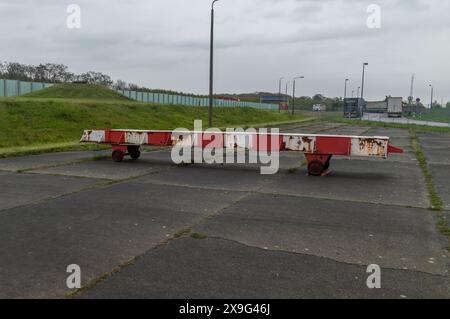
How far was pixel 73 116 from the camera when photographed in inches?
988

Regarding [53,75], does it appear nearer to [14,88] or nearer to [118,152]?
[14,88]

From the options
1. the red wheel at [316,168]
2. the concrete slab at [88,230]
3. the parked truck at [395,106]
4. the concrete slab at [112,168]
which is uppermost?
the parked truck at [395,106]

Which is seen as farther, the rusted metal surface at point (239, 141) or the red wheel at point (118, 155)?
the red wheel at point (118, 155)

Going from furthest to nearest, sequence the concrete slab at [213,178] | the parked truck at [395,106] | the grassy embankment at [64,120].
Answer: the parked truck at [395,106]
the grassy embankment at [64,120]
the concrete slab at [213,178]

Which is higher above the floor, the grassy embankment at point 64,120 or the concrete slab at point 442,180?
the grassy embankment at point 64,120

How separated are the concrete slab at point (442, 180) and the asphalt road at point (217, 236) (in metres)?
0.10

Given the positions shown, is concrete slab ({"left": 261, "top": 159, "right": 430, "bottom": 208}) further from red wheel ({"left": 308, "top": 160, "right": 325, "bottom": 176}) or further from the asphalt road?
red wheel ({"left": 308, "top": 160, "right": 325, "bottom": 176})

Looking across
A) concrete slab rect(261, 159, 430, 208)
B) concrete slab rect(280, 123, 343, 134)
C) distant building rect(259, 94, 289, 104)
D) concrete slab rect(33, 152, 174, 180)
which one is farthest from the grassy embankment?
distant building rect(259, 94, 289, 104)

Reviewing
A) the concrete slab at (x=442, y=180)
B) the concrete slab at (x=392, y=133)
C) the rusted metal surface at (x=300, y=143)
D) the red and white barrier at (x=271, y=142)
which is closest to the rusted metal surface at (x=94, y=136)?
the red and white barrier at (x=271, y=142)

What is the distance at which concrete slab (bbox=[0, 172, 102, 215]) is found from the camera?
800cm

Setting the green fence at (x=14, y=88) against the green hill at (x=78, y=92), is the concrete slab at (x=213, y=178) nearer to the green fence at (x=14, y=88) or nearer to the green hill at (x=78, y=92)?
the green fence at (x=14, y=88)

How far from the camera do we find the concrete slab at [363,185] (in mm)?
8758

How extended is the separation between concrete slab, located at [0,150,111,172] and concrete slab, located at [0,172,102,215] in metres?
1.23
